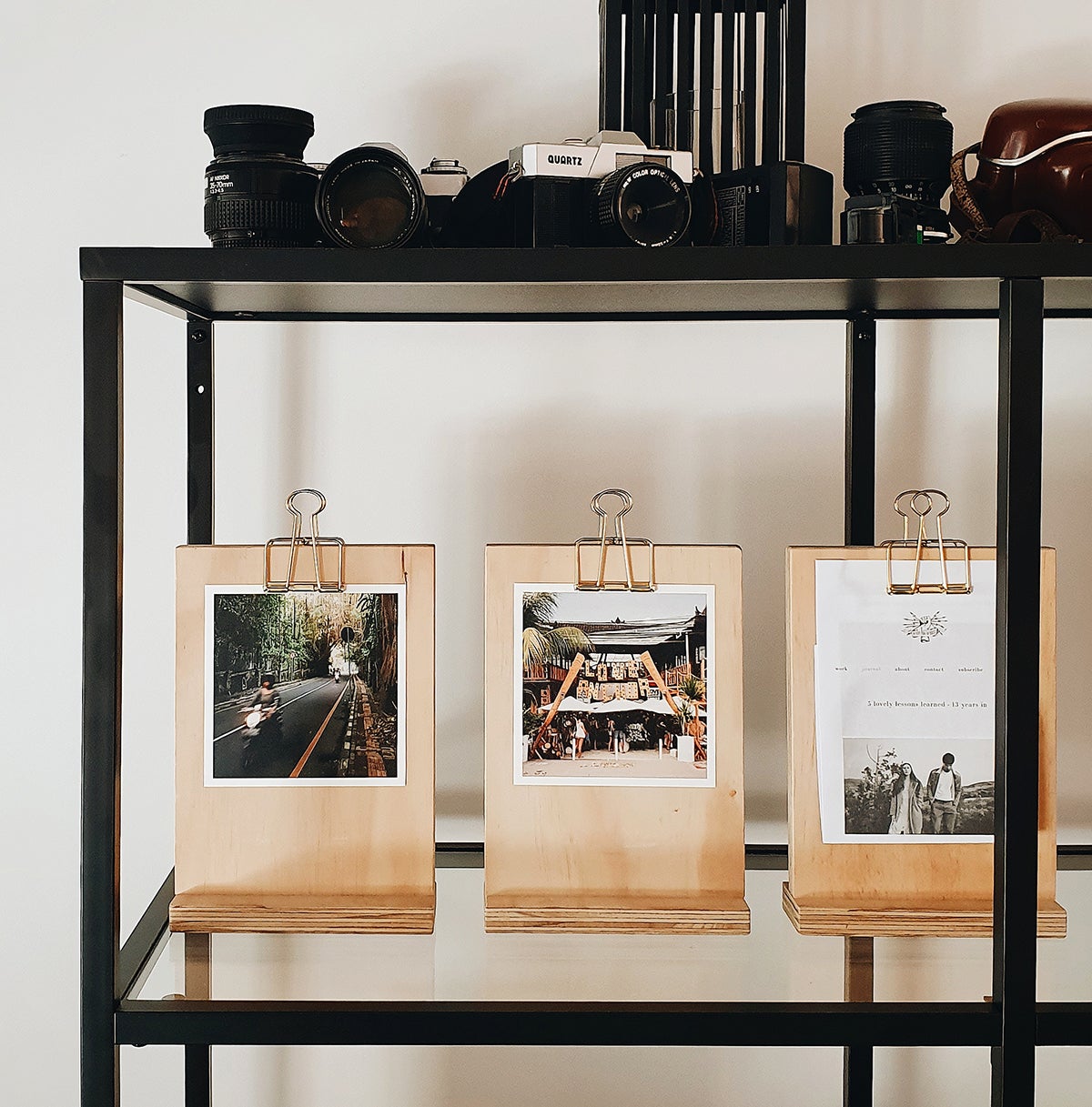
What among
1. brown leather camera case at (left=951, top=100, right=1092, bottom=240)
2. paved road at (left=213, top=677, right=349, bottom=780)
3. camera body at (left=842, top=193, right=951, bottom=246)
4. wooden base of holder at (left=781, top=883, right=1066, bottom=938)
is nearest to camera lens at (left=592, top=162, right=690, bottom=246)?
camera body at (left=842, top=193, right=951, bottom=246)

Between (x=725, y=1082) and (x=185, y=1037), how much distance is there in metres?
0.52

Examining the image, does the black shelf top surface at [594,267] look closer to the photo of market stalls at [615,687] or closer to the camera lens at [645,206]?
the camera lens at [645,206]

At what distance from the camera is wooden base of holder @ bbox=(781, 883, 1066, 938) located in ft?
2.43

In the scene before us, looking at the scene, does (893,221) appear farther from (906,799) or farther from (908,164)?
(906,799)

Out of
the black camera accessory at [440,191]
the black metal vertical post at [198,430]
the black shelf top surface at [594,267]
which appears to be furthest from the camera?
the black metal vertical post at [198,430]

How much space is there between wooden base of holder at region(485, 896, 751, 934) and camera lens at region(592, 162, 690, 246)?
Result: 0.43 metres

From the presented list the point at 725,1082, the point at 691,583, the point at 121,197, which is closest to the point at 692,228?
the point at 691,583

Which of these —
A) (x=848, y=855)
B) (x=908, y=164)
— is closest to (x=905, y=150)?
(x=908, y=164)

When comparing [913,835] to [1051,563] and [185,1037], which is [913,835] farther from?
[185,1037]

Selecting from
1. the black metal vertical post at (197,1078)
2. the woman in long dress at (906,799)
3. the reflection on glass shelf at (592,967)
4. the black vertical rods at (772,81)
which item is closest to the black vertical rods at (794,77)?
the black vertical rods at (772,81)

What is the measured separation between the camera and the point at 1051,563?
0.74 m

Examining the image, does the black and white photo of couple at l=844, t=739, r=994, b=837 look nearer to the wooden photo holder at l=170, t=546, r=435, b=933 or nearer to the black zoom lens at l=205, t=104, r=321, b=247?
the wooden photo holder at l=170, t=546, r=435, b=933

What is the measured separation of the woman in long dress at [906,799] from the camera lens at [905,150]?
1.28ft

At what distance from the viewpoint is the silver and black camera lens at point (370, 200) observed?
0.67 meters
